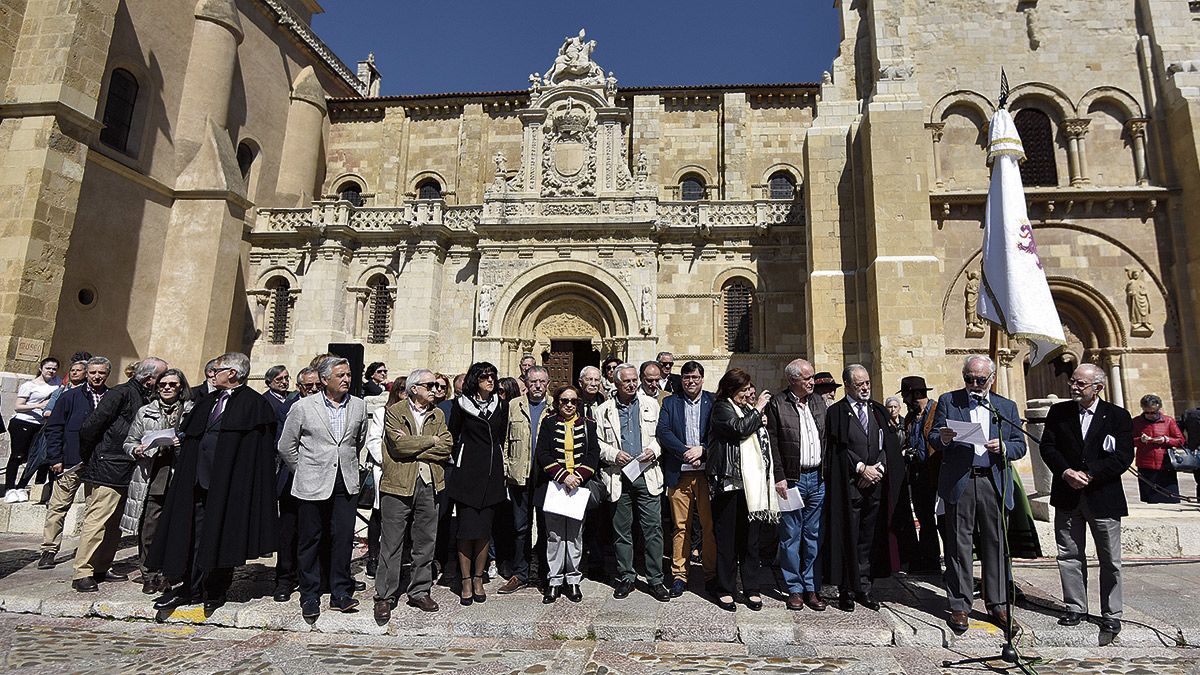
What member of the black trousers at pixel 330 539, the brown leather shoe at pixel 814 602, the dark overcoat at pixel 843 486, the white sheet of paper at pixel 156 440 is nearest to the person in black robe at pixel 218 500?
the white sheet of paper at pixel 156 440

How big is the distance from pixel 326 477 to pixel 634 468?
8.63ft

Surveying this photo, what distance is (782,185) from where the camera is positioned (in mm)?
20656

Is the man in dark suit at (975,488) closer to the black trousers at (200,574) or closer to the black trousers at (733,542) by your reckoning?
the black trousers at (733,542)

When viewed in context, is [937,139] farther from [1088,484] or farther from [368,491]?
[368,491]

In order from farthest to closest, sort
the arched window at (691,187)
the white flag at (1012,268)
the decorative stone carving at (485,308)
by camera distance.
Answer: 1. the arched window at (691,187)
2. the decorative stone carving at (485,308)
3. the white flag at (1012,268)

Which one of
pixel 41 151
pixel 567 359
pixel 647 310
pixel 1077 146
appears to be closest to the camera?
Result: pixel 41 151

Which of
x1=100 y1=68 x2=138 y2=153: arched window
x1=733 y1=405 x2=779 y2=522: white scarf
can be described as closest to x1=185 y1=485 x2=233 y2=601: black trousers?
x1=733 y1=405 x2=779 y2=522: white scarf

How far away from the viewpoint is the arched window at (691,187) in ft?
68.2

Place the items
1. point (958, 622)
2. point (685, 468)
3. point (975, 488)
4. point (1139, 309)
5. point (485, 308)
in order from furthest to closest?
1. point (485, 308)
2. point (1139, 309)
3. point (685, 468)
4. point (975, 488)
5. point (958, 622)

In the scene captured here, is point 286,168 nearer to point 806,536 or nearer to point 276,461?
point 276,461

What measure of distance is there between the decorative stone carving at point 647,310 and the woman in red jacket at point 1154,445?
1011cm

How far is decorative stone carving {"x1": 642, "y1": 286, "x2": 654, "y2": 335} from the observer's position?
52.6 feet

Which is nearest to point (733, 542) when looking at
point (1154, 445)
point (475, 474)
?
point (475, 474)

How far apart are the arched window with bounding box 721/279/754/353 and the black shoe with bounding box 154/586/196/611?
46.0 feet
